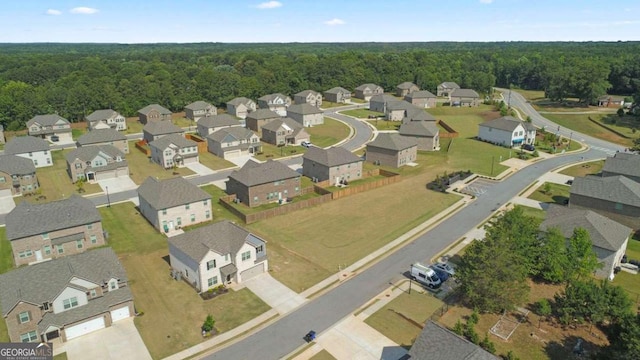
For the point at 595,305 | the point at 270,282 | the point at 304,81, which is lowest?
the point at 270,282

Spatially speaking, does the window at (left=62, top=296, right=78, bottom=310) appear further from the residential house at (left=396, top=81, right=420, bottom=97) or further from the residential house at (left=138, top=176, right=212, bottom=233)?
the residential house at (left=396, top=81, right=420, bottom=97)

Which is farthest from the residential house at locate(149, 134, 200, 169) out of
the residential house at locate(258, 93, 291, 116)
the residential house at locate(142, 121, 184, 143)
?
the residential house at locate(258, 93, 291, 116)

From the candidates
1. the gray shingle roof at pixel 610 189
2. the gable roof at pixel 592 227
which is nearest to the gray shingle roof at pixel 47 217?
the gable roof at pixel 592 227

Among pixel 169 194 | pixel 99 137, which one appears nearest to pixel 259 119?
pixel 99 137

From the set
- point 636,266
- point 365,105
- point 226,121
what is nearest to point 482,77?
point 365,105

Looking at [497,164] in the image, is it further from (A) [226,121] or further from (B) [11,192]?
(B) [11,192]

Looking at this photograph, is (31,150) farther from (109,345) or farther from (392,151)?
(392,151)
